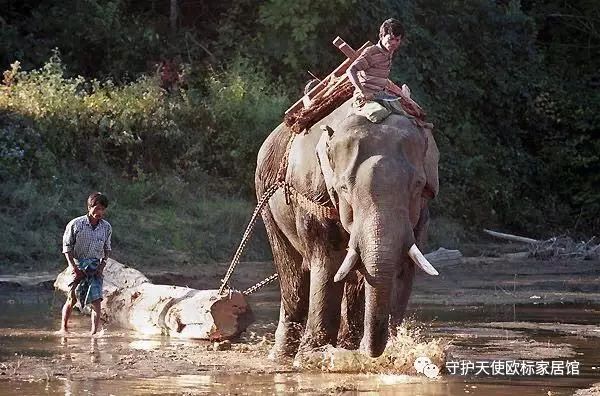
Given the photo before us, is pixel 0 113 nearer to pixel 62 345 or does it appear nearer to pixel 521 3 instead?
pixel 62 345

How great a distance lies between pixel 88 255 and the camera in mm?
13859

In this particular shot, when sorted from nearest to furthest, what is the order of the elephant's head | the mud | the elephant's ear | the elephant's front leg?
A: the elephant's head
the mud
the elephant's ear
the elephant's front leg

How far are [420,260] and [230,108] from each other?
15511 mm

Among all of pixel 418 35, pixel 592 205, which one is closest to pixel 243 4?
pixel 418 35

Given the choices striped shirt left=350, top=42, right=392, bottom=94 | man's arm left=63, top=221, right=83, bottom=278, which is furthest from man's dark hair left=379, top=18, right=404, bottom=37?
man's arm left=63, top=221, right=83, bottom=278

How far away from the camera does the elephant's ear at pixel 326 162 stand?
10.2 metres


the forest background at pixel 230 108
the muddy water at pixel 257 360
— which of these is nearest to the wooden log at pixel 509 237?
Result: the forest background at pixel 230 108

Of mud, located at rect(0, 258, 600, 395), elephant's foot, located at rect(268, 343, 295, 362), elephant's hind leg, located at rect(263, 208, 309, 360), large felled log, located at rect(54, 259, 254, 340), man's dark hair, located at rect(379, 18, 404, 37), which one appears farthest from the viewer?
large felled log, located at rect(54, 259, 254, 340)

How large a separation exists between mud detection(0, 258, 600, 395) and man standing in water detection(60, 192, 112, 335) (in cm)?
33

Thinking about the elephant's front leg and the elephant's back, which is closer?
the elephant's front leg

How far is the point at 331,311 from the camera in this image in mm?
10797

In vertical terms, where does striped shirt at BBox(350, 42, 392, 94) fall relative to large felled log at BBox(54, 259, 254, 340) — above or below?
above

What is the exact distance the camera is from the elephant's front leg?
421 inches

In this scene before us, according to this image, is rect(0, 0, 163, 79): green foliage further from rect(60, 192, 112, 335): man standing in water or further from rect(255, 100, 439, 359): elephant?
rect(255, 100, 439, 359): elephant
